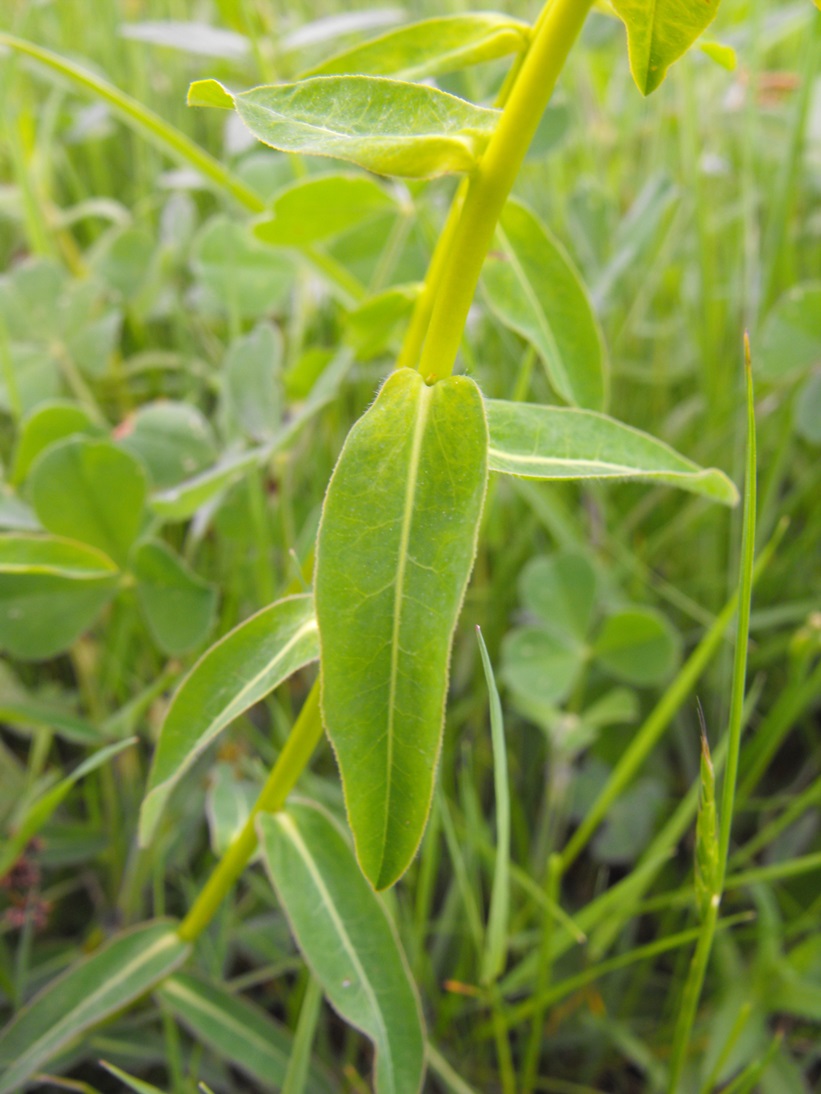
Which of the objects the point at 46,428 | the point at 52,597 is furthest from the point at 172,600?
the point at 46,428

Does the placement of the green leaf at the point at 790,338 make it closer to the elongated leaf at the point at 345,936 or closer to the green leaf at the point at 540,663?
the green leaf at the point at 540,663

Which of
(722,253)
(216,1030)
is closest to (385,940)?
(216,1030)

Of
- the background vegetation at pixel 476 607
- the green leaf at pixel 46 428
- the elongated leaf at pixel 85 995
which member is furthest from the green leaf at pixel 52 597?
the elongated leaf at pixel 85 995

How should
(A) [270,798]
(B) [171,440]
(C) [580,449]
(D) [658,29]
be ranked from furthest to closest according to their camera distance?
1. (B) [171,440]
2. (A) [270,798]
3. (C) [580,449]
4. (D) [658,29]

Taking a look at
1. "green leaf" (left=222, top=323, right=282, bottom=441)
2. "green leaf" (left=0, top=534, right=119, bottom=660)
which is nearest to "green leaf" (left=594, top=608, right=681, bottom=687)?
"green leaf" (left=222, top=323, right=282, bottom=441)

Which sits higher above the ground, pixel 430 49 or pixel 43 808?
pixel 430 49

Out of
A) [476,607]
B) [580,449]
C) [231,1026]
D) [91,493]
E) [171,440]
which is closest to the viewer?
[580,449]

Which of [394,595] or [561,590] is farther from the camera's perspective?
[561,590]

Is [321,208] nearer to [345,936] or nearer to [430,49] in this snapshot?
[430,49]
